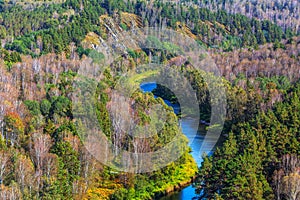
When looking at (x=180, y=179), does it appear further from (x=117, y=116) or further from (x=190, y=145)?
(x=190, y=145)

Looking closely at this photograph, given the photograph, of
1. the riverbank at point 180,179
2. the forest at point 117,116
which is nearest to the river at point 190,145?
the riverbank at point 180,179

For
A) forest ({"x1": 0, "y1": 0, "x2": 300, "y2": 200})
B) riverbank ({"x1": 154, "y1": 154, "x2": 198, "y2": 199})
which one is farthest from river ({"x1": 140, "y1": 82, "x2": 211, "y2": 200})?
forest ({"x1": 0, "y1": 0, "x2": 300, "y2": 200})

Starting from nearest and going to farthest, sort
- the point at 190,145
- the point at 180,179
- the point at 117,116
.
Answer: the point at 180,179
the point at 117,116
the point at 190,145

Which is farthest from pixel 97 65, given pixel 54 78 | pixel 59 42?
pixel 59 42

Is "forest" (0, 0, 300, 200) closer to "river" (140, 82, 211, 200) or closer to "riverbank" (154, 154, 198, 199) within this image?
"riverbank" (154, 154, 198, 199)

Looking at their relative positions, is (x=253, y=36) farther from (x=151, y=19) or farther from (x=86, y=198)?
(x=86, y=198)

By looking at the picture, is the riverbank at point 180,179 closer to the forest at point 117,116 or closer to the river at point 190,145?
the forest at point 117,116

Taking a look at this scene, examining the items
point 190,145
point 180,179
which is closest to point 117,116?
point 180,179

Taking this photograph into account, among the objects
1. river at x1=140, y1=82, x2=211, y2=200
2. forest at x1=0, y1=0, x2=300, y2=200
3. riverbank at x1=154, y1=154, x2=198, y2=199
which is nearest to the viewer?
forest at x1=0, y1=0, x2=300, y2=200
